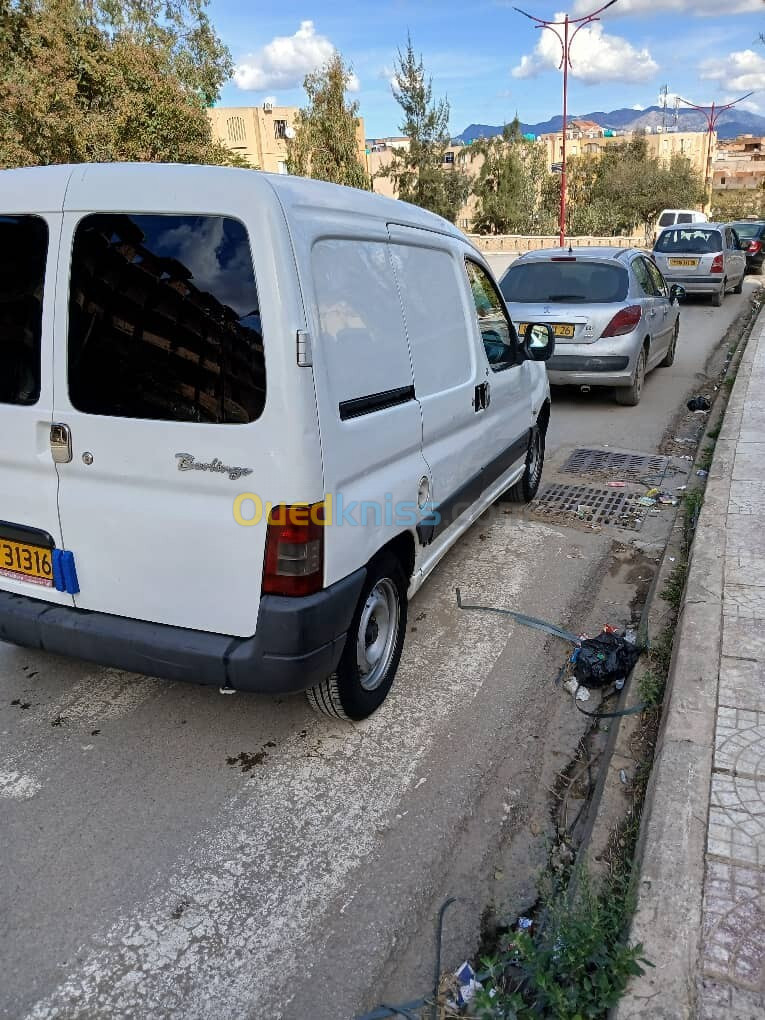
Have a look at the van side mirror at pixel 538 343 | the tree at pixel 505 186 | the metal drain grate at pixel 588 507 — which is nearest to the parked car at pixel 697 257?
the metal drain grate at pixel 588 507

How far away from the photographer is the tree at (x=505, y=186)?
144 feet

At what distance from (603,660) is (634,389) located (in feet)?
19.5

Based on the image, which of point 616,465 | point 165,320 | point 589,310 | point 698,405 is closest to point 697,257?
point 698,405

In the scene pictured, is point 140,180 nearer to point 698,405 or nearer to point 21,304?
point 21,304

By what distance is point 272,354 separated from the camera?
2.49m

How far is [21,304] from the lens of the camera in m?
2.74

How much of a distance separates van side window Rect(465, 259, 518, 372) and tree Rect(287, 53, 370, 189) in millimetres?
29873

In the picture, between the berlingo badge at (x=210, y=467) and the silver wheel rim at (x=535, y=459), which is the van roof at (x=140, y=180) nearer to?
the berlingo badge at (x=210, y=467)

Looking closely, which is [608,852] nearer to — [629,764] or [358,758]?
[629,764]

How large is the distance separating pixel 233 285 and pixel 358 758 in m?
1.88

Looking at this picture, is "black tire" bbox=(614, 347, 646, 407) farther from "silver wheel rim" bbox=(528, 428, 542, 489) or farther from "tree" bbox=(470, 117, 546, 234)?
"tree" bbox=(470, 117, 546, 234)

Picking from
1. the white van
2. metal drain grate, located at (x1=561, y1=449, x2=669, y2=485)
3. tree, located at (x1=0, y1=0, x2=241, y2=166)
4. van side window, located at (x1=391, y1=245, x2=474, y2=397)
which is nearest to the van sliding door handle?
the white van

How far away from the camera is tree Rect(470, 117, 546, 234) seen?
4397 cm

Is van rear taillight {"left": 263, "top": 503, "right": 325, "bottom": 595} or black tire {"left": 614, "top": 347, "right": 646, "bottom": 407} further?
black tire {"left": 614, "top": 347, "right": 646, "bottom": 407}
